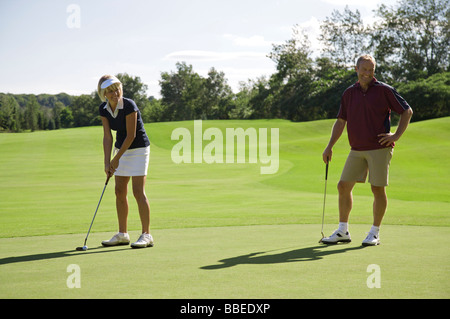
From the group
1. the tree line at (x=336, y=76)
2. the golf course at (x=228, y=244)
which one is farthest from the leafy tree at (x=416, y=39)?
the golf course at (x=228, y=244)

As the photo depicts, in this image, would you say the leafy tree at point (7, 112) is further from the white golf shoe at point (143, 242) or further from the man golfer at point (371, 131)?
the man golfer at point (371, 131)

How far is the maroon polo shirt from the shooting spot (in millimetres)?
6301

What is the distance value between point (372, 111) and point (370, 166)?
0.68 meters

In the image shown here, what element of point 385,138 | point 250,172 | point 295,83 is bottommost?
point 250,172

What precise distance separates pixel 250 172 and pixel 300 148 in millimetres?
13095

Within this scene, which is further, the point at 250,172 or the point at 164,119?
the point at 164,119

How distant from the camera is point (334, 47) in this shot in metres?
82.7

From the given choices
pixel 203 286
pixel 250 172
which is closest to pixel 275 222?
pixel 203 286

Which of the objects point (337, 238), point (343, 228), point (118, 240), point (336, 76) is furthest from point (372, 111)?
point (336, 76)

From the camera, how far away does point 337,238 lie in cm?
636

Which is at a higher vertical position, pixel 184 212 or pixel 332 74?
pixel 332 74

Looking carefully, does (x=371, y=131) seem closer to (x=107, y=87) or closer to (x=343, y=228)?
(x=343, y=228)

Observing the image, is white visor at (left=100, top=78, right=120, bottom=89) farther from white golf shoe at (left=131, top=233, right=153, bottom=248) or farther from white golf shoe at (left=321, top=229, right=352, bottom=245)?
white golf shoe at (left=321, top=229, right=352, bottom=245)
